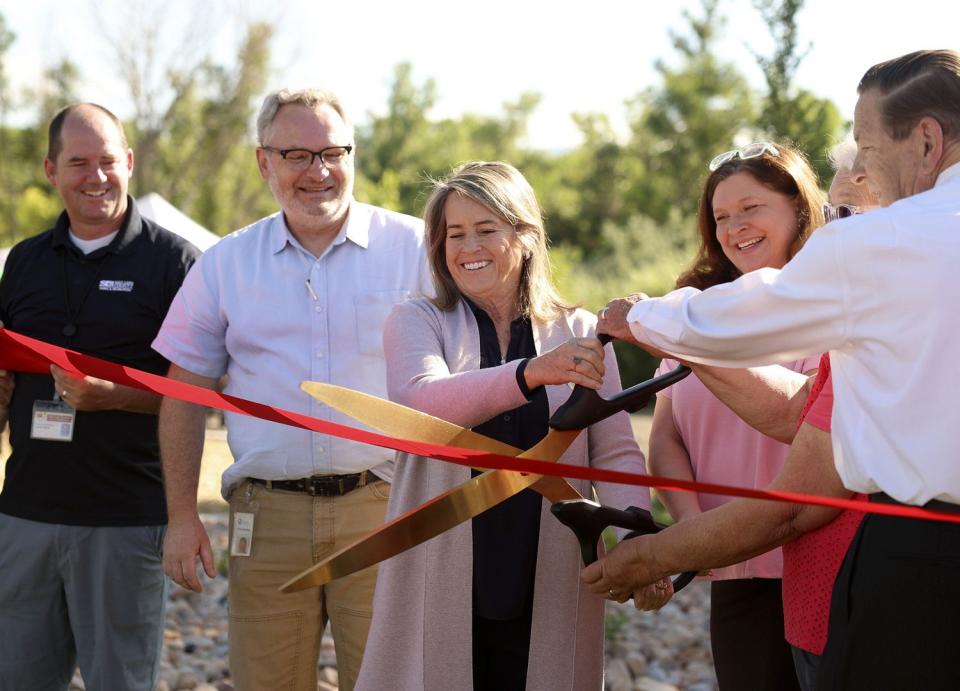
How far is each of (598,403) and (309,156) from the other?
1.66 m

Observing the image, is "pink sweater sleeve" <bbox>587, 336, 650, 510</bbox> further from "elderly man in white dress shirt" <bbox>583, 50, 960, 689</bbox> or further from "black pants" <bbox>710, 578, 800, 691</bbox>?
"elderly man in white dress shirt" <bbox>583, 50, 960, 689</bbox>

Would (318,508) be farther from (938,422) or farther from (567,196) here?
(567,196)

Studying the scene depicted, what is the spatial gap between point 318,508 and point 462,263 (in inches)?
42.3

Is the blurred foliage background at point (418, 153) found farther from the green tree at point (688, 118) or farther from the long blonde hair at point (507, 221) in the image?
the long blonde hair at point (507, 221)

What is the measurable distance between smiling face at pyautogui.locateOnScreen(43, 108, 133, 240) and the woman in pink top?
2350 millimetres

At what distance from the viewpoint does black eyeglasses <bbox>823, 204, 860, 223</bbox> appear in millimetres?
3205

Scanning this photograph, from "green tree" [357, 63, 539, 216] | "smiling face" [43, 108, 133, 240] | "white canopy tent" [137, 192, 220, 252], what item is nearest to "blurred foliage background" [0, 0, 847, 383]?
"green tree" [357, 63, 539, 216]

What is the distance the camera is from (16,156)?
3747 cm

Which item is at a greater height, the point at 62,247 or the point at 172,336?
the point at 62,247

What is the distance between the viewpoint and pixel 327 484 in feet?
12.6

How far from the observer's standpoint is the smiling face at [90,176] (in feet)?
14.6

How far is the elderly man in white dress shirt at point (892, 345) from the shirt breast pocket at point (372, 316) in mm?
1677

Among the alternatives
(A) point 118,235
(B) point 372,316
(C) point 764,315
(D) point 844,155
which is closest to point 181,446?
(B) point 372,316

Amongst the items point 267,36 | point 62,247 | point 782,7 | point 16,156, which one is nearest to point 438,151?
point 267,36
